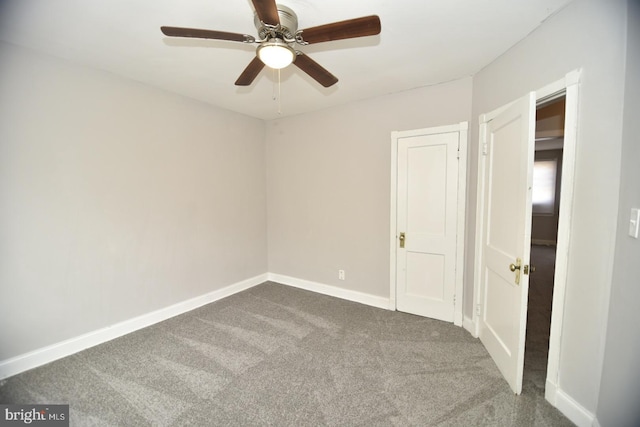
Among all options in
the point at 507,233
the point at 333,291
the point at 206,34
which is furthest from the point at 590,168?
the point at 333,291

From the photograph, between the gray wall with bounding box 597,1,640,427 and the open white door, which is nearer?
the gray wall with bounding box 597,1,640,427

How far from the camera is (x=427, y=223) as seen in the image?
2.96 metres

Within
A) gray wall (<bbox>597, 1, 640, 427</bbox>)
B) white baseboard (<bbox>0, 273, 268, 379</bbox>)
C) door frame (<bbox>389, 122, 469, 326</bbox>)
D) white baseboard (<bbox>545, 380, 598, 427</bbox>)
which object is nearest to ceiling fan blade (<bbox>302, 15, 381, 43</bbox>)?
gray wall (<bbox>597, 1, 640, 427</bbox>)

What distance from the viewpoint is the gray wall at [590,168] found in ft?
4.69

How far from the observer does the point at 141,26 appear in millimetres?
1852

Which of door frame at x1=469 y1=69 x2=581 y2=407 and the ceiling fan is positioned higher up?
the ceiling fan

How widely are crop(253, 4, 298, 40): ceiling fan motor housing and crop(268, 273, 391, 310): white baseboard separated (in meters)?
2.88

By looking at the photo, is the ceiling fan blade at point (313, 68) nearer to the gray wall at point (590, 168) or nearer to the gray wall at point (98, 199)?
the gray wall at point (590, 168)

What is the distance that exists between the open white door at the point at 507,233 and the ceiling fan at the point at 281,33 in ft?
4.04

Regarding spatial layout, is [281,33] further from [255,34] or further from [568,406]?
[568,406]

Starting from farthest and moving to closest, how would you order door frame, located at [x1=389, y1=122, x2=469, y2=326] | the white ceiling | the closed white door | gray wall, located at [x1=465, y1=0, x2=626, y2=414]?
the closed white door, door frame, located at [x1=389, y1=122, x2=469, y2=326], the white ceiling, gray wall, located at [x1=465, y1=0, x2=626, y2=414]

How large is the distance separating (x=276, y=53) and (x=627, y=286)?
86.2 inches

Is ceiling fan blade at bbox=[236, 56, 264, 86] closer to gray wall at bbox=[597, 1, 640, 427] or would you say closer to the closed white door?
the closed white door

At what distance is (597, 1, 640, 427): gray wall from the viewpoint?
128 centimetres
